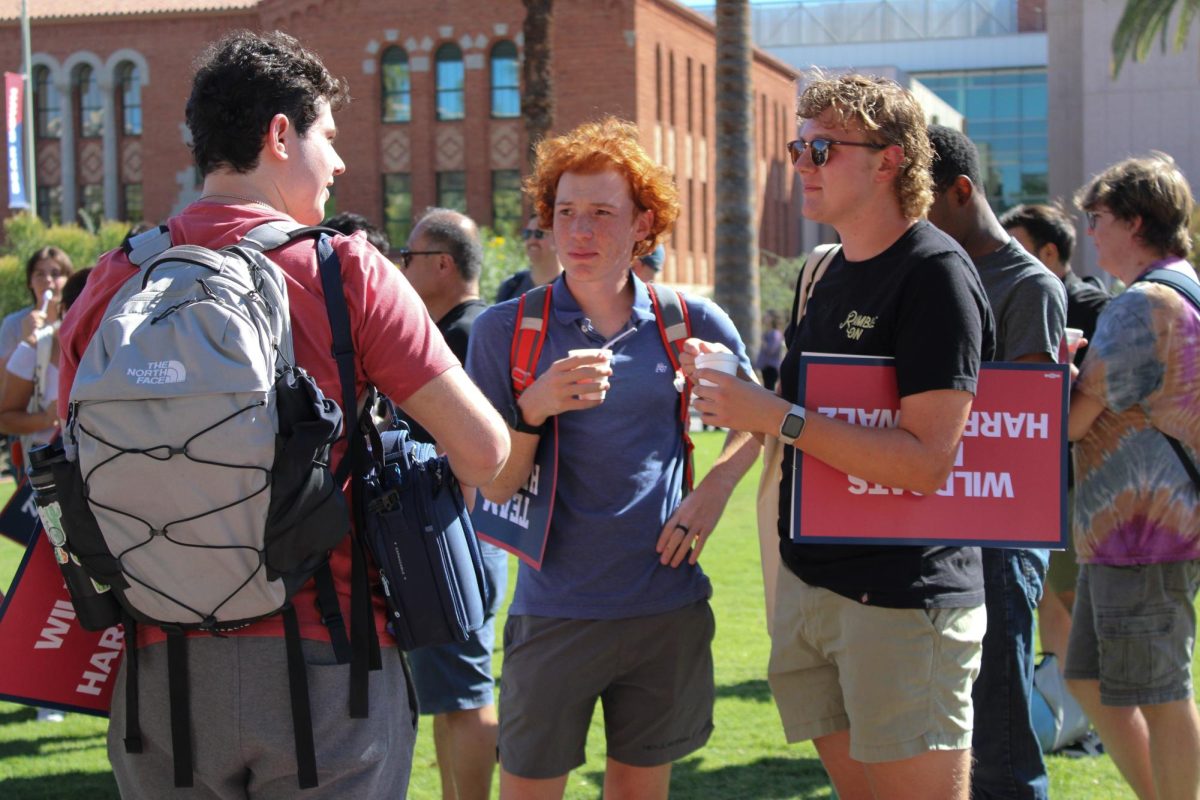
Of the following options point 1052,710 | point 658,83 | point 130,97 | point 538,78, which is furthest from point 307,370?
point 130,97

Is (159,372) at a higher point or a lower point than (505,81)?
lower

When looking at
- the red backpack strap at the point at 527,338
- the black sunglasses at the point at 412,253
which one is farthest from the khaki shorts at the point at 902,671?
the black sunglasses at the point at 412,253

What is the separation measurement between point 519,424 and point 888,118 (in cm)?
123

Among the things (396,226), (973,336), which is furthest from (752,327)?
(396,226)

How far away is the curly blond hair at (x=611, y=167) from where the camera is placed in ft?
12.5

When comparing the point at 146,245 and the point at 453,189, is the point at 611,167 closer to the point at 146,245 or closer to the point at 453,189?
the point at 146,245

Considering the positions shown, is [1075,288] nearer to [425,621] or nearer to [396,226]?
[425,621]

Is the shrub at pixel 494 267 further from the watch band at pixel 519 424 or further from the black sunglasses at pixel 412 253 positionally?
the watch band at pixel 519 424

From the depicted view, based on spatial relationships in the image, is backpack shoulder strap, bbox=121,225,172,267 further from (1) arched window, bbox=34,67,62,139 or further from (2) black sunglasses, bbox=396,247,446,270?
(1) arched window, bbox=34,67,62,139

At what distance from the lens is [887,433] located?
3.01 meters

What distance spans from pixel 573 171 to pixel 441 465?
1.48 meters

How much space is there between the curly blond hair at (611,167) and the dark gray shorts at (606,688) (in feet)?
3.71

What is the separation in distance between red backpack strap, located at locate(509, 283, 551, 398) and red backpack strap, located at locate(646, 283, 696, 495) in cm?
32

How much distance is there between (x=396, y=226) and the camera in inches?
1852
